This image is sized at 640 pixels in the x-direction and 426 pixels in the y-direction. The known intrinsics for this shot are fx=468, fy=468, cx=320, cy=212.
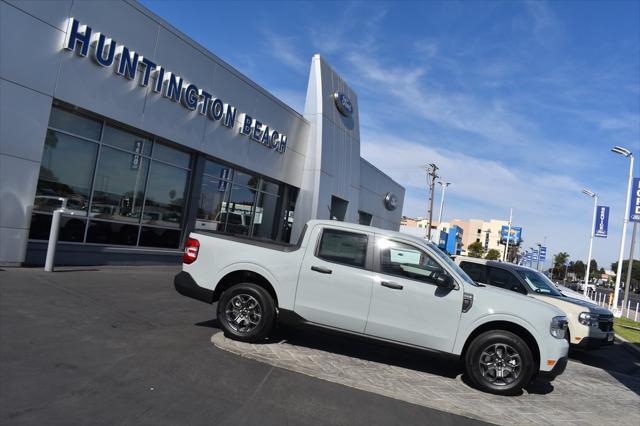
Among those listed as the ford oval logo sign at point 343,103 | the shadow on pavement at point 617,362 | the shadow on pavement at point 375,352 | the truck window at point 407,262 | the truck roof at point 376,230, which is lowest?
the shadow on pavement at point 617,362

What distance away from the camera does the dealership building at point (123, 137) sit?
9438mm

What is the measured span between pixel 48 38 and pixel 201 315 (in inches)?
263

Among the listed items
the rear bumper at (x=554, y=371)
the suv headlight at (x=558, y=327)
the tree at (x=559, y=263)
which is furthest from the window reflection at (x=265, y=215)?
the tree at (x=559, y=263)

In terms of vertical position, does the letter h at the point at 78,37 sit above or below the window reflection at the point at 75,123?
above

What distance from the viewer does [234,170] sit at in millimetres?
17484

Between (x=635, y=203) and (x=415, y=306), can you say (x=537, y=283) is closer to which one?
(x=415, y=306)

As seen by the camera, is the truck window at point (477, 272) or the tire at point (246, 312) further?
the truck window at point (477, 272)

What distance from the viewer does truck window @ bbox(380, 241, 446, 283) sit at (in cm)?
605

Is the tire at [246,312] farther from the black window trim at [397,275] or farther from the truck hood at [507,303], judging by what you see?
the truck hood at [507,303]

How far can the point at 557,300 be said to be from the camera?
385 inches

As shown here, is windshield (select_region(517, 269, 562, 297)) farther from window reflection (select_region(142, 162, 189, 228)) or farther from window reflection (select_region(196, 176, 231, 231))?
window reflection (select_region(142, 162, 189, 228))

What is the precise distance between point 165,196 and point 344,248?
959cm

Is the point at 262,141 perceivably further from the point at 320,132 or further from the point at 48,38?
the point at 48,38

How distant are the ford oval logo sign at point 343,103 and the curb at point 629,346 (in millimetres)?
14907
